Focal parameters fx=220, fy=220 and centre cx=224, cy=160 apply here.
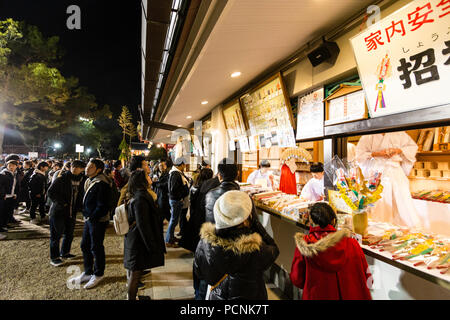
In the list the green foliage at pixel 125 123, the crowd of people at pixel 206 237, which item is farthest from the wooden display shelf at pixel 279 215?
the green foliage at pixel 125 123

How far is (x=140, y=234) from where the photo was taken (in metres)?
3.34

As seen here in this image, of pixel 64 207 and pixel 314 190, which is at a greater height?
pixel 314 190

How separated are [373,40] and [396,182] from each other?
2.61 meters

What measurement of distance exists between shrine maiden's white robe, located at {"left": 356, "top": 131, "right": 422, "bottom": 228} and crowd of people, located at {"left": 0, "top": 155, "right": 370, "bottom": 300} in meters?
2.18

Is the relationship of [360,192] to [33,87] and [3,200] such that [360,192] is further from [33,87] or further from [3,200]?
[33,87]

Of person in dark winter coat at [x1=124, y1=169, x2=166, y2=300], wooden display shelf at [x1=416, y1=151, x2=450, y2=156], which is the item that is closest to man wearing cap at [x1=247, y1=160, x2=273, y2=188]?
wooden display shelf at [x1=416, y1=151, x2=450, y2=156]

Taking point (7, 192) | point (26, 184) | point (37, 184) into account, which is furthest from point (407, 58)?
point (26, 184)

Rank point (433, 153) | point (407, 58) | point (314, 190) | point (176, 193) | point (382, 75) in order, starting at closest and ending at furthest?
point (407, 58) → point (382, 75) → point (314, 190) → point (433, 153) → point (176, 193)

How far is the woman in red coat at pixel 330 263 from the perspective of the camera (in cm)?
207

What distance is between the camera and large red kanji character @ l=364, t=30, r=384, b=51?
101 inches

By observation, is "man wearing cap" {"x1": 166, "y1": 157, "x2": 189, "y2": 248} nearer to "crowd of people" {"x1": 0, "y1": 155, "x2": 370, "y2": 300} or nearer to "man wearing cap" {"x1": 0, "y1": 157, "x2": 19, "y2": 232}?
"crowd of people" {"x1": 0, "y1": 155, "x2": 370, "y2": 300}

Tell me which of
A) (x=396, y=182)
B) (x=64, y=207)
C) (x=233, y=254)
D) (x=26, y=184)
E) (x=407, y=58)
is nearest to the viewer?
(x=233, y=254)

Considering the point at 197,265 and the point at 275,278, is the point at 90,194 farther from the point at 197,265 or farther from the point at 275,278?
the point at 275,278
